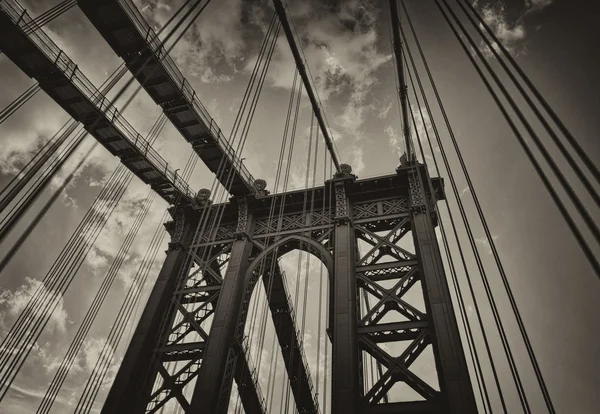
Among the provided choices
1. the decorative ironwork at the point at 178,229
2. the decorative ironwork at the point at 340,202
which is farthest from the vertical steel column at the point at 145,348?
the decorative ironwork at the point at 340,202

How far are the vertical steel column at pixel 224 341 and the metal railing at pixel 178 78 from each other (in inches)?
120

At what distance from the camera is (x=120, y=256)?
11.4 meters

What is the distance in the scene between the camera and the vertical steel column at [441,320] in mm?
7625

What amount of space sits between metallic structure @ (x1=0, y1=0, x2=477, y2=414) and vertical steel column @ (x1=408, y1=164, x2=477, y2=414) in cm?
3

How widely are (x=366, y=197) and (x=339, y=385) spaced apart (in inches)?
262

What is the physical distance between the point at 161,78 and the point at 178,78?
1.82 feet

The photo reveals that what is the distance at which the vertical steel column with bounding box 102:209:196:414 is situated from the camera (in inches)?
Answer: 405

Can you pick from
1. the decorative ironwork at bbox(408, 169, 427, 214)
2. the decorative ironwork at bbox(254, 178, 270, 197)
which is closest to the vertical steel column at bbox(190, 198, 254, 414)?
the decorative ironwork at bbox(254, 178, 270, 197)

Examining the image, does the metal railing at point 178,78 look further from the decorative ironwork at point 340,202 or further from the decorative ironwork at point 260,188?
the decorative ironwork at point 340,202

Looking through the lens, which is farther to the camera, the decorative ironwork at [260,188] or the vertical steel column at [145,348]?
the decorative ironwork at [260,188]

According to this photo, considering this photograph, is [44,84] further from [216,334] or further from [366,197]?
[366,197]

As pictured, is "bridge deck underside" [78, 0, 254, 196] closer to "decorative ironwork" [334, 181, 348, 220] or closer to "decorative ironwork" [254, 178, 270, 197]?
"decorative ironwork" [254, 178, 270, 197]

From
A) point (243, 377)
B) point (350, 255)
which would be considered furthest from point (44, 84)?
point (243, 377)

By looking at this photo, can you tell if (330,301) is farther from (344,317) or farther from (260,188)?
(260,188)
